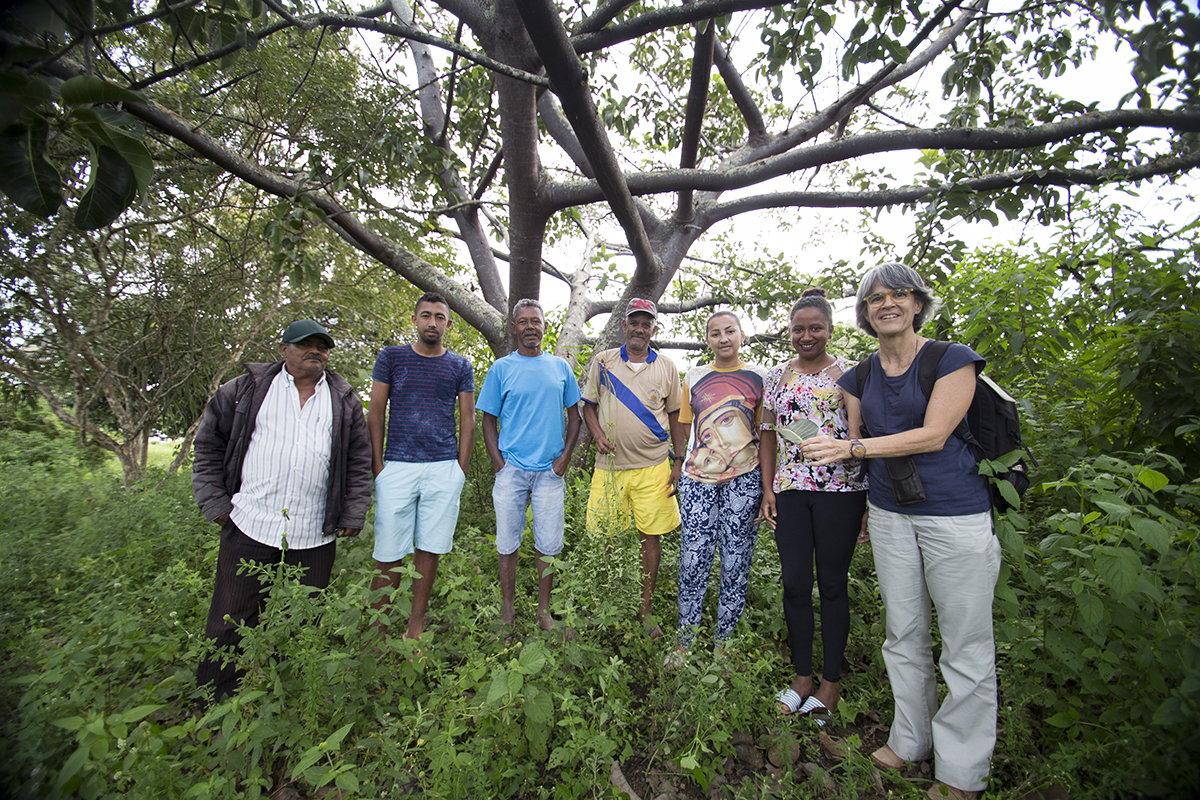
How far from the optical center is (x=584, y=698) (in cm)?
206

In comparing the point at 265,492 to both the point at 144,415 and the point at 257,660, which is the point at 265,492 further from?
the point at 144,415

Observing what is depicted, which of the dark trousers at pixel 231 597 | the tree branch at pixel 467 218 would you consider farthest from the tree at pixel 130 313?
the dark trousers at pixel 231 597

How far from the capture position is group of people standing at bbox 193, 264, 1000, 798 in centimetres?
202

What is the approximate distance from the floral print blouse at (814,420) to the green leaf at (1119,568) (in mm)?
869

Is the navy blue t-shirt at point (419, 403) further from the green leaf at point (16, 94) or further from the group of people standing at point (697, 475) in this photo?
the green leaf at point (16, 94)

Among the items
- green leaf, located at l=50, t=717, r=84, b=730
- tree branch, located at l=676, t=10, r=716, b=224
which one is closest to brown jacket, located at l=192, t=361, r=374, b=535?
green leaf, located at l=50, t=717, r=84, b=730

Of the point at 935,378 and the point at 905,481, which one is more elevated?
the point at 935,378

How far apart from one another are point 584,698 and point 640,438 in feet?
5.30

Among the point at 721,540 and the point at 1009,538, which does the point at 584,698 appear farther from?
the point at 1009,538

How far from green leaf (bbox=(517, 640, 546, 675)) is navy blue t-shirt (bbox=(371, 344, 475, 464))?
1.57 meters

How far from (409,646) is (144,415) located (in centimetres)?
724

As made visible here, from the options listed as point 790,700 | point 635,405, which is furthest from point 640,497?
point 790,700

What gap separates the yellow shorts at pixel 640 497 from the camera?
125 inches

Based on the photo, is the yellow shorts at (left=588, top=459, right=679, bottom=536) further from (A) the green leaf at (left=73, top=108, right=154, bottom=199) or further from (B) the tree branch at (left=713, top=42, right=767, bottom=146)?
(B) the tree branch at (left=713, top=42, right=767, bottom=146)
